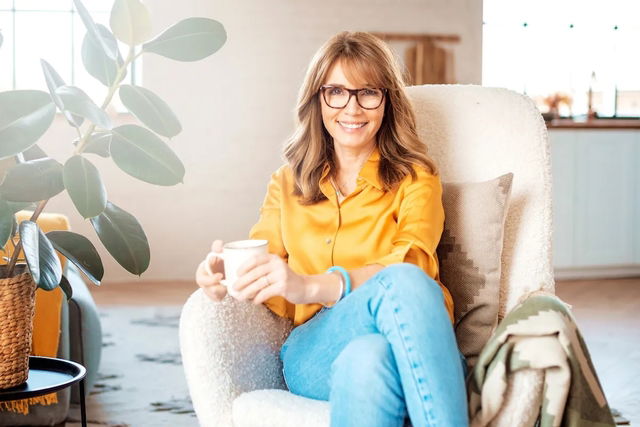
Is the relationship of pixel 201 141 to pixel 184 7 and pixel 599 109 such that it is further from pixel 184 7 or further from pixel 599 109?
pixel 599 109

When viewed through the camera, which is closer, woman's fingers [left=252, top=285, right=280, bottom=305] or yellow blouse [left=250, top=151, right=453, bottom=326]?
woman's fingers [left=252, top=285, right=280, bottom=305]

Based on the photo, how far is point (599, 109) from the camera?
227 inches

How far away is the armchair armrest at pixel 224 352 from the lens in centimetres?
150

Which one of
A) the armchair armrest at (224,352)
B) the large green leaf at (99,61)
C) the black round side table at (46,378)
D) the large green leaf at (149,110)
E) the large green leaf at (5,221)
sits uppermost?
the large green leaf at (99,61)

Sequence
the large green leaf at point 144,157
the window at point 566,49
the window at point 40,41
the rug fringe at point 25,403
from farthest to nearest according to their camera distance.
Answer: the window at point 566,49 → the window at point 40,41 → the rug fringe at point 25,403 → the large green leaf at point 144,157

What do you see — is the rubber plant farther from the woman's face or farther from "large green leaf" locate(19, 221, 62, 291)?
the woman's face

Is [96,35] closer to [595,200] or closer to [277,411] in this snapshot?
[277,411]

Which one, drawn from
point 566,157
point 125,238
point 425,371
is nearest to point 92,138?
point 125,238

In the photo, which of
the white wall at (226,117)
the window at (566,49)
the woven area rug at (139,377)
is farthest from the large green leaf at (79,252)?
the window at (566,49)

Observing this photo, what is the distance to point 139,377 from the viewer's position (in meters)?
3.15

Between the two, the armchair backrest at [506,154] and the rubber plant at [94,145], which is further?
the armchair backrest at [506,154]

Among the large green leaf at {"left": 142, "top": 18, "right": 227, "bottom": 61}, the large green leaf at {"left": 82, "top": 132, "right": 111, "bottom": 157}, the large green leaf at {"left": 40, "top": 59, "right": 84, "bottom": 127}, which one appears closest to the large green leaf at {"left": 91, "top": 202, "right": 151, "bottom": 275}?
the large green leaf at {"left": 82, "top": 132, "right": 111, "bottom": 157}

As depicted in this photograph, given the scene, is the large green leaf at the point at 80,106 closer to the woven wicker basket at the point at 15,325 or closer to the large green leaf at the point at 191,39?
the large green leaf at the point at 191,39

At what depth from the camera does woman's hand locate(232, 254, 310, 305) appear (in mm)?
1411
